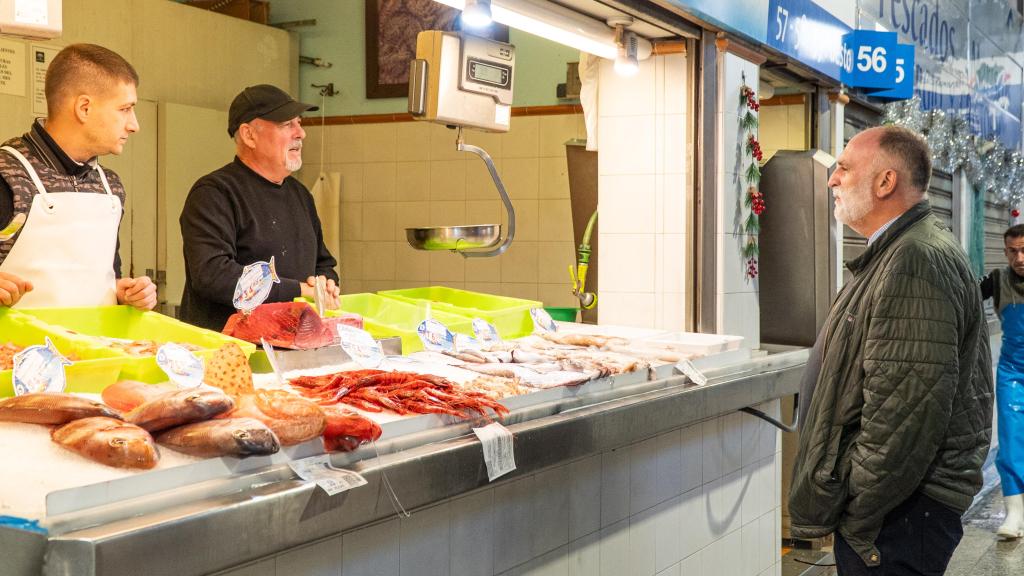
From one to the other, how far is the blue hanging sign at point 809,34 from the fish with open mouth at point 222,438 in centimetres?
374

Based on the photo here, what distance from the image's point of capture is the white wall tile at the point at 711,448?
4.25 metres

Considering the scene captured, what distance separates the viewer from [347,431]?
2279mm

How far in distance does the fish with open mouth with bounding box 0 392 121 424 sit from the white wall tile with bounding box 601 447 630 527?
1.79 metres

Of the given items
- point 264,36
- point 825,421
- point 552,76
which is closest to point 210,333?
point 825,421

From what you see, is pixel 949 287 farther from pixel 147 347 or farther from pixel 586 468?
pixel 147 347

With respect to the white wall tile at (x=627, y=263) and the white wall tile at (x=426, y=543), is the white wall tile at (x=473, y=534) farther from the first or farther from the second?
the white wall tile at (x=627, y=263)

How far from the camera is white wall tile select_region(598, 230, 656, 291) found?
16.0ft

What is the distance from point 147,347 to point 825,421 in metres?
1.79

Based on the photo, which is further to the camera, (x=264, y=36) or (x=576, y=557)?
(x=264, y=36)

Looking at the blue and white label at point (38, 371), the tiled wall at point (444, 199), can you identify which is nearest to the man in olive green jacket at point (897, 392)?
the blue and white label at point (38, 371)

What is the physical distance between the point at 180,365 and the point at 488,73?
1.78 metres

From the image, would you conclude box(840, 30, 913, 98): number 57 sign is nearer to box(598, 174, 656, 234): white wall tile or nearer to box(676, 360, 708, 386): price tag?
box(598, 174, 656, 234): white wall tile

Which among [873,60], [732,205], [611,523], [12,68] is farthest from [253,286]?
[873,60]

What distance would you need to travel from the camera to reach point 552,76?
792 centimetres
